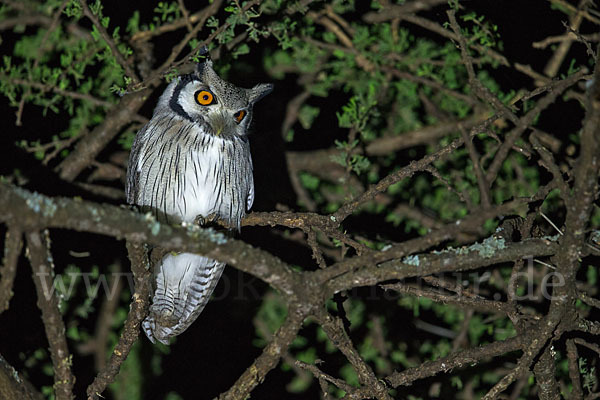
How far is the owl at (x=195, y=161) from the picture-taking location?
263cm

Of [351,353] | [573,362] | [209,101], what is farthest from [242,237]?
[573,362]

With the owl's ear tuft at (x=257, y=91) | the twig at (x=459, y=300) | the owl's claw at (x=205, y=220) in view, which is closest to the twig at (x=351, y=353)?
the twig at (x=459, y=300)

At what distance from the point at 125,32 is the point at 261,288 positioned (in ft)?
Result: 5.58

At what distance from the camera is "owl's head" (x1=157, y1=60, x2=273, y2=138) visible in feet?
8.82


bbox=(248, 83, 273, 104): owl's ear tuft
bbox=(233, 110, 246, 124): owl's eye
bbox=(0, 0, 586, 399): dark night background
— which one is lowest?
bbox=(0, 0, 586, 399): dark night background

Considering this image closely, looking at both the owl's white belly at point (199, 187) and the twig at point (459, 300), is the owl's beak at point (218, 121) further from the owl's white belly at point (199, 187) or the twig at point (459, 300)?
the twig at point (459, 300)

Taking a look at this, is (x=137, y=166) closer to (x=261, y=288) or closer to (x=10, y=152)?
(x=10, y=152)

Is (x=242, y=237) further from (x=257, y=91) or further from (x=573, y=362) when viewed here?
(x=573, y=362)

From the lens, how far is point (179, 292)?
2990 millimetres

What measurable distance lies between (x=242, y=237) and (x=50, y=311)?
216cm

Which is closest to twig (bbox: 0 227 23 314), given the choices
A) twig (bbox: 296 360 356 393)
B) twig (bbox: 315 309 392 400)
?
twig (bbox: 315 309 392 400)

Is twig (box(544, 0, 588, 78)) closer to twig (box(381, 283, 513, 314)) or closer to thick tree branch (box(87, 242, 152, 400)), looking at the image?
twig (box(381, 283, 513, 314))

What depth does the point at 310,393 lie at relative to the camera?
375cm

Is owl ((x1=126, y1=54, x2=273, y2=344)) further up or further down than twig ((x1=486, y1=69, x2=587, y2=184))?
further down
